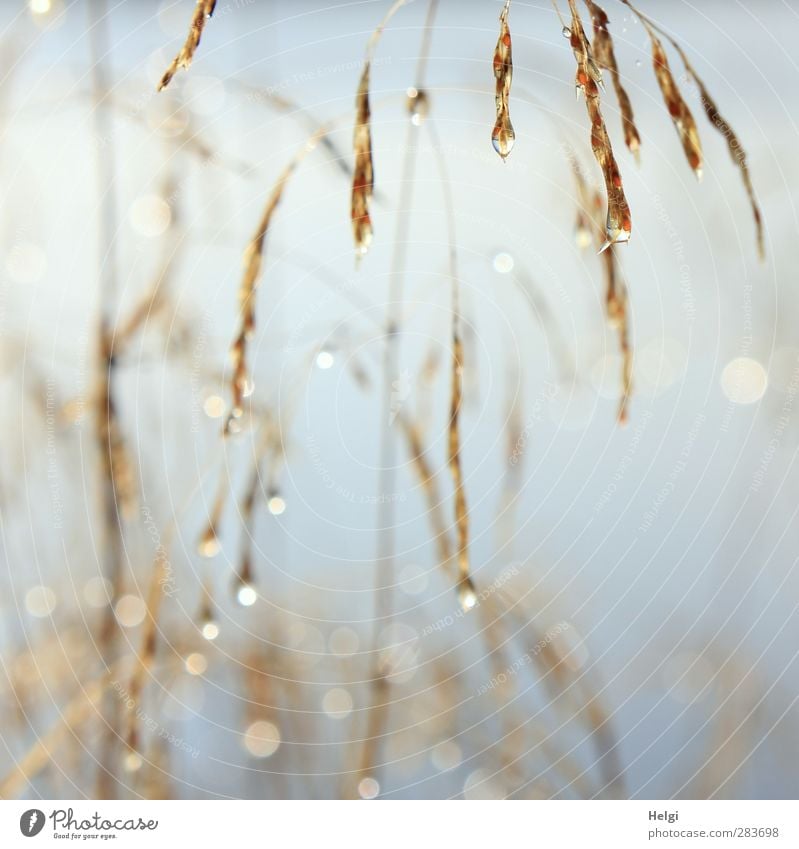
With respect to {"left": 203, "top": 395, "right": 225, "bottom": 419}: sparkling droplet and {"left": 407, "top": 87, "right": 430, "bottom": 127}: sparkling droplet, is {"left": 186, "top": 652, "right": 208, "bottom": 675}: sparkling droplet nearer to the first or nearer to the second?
{"left": 203, "top": 395, "right": 225, "bottom": 419}: sparkling droplet

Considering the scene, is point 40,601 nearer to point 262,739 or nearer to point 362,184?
point 262,739

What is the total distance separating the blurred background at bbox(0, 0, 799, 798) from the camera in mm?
479

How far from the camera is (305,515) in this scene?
0.50m

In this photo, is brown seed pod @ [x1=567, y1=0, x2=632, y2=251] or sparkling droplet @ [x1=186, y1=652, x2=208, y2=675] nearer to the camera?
brown seed pod @ [x1=567, y1=0, x2=632, y2=251]

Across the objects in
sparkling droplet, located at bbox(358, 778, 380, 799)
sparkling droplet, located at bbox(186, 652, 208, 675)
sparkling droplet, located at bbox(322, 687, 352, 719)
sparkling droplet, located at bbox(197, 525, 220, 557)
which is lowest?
sparkling droplet, located at bbox(358, 778, 380, 799)

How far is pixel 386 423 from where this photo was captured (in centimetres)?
50

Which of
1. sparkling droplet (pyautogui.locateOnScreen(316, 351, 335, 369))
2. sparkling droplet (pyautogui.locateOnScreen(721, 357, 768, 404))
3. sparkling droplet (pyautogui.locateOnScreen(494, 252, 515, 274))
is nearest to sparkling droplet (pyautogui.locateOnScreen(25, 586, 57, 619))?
sparkling droplet (pyautogui.locateOnScreen(316, 351, 335, 369))

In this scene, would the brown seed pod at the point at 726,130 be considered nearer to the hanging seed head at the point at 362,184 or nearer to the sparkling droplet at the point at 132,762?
the hanging seed head at the point at 362,184

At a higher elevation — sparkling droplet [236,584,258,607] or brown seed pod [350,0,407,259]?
brown seed pod [350,0,407,259]

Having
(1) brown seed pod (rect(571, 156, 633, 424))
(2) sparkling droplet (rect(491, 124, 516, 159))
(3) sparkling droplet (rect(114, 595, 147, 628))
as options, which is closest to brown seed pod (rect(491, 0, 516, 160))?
(2) sparkling droplet (rect(491, 124, 516, 159))
